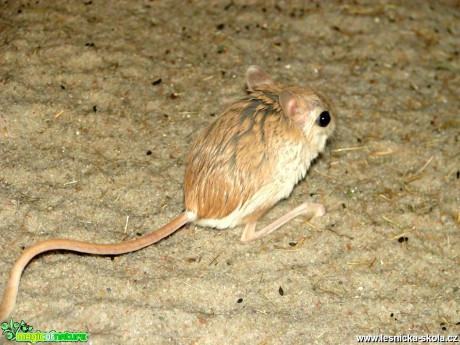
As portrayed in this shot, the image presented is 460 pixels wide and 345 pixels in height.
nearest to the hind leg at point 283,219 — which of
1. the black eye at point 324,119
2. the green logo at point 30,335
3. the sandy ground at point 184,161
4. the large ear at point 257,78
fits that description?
the sandy ground at point 184,161

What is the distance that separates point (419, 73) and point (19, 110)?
3.62 metres

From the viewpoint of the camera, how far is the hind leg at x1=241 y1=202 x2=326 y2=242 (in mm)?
4551

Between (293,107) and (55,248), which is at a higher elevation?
(293,107)

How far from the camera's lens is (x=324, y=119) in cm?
451

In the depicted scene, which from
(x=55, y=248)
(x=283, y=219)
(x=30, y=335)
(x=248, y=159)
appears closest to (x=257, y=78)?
(x=248, y=159)

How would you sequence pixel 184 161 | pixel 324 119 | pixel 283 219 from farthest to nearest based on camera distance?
pixel 184 161
pixel 283 219
pixel 324 119

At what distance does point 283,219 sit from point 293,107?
2.85 ft

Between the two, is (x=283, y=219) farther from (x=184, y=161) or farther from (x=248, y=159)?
(x=184, y=161)

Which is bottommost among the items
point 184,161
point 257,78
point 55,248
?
point 184,161

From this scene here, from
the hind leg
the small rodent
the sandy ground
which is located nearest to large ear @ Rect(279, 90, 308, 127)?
the small rodent

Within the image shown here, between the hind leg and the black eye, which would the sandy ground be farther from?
the black eye

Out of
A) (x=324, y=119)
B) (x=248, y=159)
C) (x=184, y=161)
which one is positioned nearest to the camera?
(x=248, y=159)

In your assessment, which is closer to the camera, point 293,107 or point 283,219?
point 293,107

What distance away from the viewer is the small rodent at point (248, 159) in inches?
164
